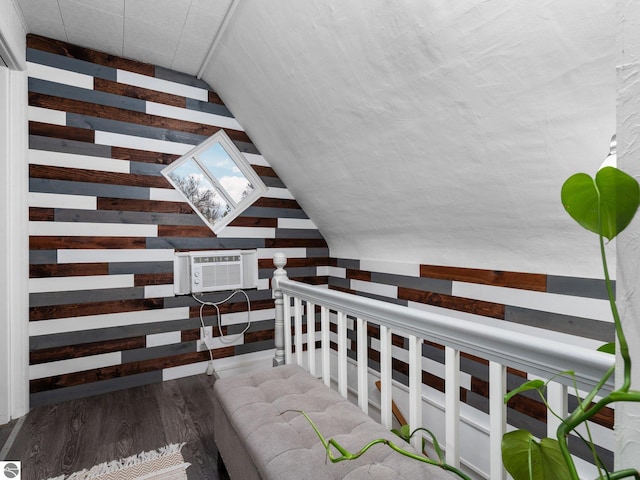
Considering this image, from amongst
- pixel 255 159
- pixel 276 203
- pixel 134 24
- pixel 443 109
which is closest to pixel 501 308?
pixel 443 109

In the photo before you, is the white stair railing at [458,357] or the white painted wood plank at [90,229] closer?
the white stair railing at [458,357]

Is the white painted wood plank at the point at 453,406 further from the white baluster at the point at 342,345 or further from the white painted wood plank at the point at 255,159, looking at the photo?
the white painted wood plank at the point at 255,159

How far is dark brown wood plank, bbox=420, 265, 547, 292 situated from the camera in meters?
1.85

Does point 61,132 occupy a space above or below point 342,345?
above

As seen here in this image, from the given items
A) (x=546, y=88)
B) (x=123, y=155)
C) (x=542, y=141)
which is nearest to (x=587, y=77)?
(x=546, y=88)

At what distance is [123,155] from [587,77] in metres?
2.84

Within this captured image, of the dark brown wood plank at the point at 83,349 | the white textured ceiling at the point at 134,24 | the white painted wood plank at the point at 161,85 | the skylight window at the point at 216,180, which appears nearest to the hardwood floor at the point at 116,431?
the dark brown wood plank at the point at 83,349

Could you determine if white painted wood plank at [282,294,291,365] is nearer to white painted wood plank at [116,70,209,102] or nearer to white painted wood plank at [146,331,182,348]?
white painted wood plank at [146,331,182,348]

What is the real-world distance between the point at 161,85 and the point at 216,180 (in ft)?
2.83

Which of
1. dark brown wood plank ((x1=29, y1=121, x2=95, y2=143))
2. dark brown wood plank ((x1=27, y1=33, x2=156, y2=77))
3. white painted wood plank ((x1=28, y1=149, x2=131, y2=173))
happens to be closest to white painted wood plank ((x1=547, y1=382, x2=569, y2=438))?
white painted wood plank ((x1=28, y1=149, x2=131, y2=173))

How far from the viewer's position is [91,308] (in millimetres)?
2469

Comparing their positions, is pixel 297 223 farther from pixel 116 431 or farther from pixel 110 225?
pixel 116 431

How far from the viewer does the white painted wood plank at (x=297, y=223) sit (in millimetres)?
3307

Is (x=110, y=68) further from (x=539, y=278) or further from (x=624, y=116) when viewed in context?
(x=539, y=278)
